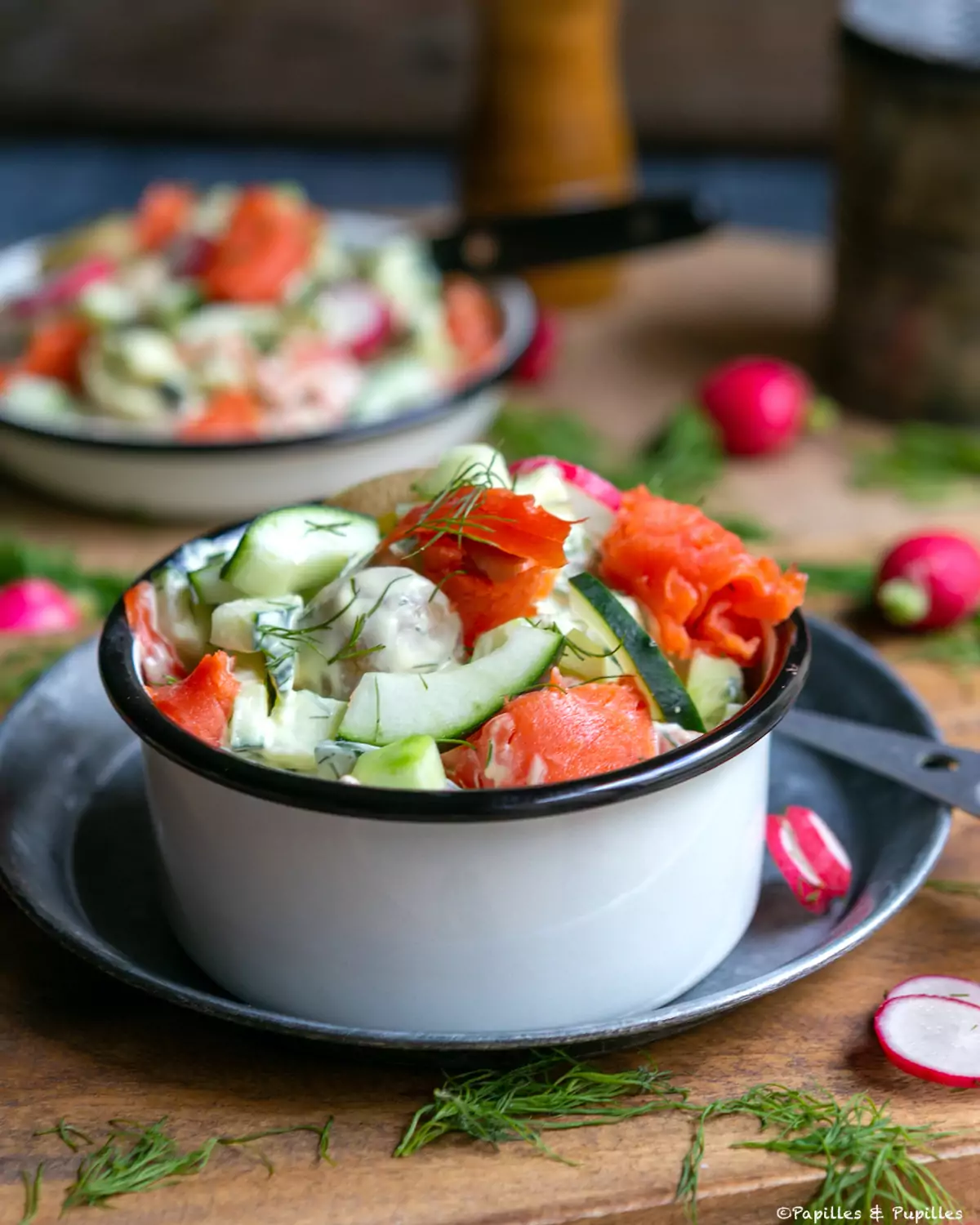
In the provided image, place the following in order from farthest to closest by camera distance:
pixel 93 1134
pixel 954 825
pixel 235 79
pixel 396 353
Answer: pixel 235 79
pixel 396 353
pixel 954 825
pixel 93 1134

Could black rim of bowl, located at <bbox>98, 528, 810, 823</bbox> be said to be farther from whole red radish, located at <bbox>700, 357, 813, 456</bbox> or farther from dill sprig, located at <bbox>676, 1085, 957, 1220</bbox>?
whole red radish, located at <bbox>700, 357, 813, 456</bbox>

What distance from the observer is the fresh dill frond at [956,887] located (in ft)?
5.16

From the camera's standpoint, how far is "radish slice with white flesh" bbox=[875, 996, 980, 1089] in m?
1.29

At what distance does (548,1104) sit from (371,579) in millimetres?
469

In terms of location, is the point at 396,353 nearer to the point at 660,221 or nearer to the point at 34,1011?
the point at 660,221

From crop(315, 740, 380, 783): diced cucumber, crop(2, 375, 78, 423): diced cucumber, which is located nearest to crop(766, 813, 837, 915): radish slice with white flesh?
crop(315, 740, 380, 783): diced cucumber

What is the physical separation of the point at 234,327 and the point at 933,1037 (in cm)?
188

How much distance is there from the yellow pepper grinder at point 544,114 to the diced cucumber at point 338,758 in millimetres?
2097

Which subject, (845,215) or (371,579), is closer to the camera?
(371,579)

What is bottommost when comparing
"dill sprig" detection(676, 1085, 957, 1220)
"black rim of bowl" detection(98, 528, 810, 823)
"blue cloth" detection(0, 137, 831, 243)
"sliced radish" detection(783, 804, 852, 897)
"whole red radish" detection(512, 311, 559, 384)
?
"blue cloth" detection(0, 137, 831, 243)

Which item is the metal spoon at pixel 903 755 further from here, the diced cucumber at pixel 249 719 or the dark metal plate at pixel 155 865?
the diced cucumber at pixel 249 719

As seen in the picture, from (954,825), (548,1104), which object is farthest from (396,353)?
(548,1104)

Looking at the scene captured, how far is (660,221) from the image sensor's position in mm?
2896

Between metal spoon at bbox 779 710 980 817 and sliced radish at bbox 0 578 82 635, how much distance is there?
104cm
